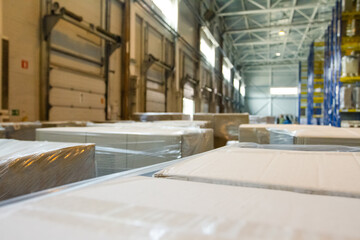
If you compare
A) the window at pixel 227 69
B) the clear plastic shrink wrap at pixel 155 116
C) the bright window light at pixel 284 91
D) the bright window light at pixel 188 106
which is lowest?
the clear plastic shrink wrap at pixel 155 116

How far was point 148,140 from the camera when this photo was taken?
215cm

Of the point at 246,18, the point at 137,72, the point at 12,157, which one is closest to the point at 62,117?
the point at 137,72

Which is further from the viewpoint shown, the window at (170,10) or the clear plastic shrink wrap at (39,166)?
the window at (170,10)

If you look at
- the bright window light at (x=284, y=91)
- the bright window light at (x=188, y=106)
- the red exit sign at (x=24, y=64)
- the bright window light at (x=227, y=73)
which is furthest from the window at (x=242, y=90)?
the red exit sign at (x=24, y=64)

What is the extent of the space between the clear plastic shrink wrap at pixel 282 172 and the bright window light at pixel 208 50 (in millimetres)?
12762

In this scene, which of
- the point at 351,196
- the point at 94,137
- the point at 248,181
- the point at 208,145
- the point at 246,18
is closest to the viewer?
the point at 351,196

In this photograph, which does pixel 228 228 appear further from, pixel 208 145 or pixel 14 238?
pixel 208 145

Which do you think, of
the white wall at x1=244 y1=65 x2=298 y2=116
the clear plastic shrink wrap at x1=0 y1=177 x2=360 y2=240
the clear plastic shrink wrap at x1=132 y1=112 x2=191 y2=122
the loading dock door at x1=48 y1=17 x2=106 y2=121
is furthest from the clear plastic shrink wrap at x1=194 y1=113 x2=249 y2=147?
the white wall at x1=244 y1=65 x2=298 y2=116

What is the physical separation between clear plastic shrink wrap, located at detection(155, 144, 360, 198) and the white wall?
23735 mm

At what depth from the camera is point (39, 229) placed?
0.55 metres

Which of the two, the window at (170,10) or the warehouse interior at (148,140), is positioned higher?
the window at (170,10)

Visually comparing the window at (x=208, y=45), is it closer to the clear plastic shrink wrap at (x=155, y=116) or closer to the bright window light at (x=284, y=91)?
the clear plastic shrink wrap at (x=155, y=116)

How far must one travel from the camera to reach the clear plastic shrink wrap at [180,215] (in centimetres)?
54

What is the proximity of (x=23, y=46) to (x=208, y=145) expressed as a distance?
357 cm
